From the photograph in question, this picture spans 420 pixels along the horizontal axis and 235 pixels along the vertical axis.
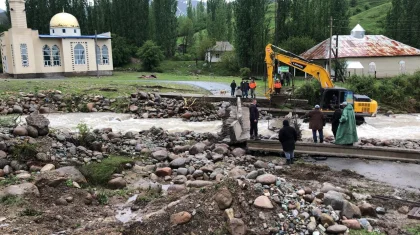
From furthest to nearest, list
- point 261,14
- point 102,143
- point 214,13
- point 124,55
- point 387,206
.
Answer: point 214,13
point 124,55
point 261,14
point 102,143
point 387,206

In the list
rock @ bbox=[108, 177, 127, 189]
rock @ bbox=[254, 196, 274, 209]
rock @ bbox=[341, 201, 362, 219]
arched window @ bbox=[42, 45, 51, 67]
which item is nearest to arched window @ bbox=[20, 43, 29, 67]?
arched window @ bbox=[42, 45, 51, 67]

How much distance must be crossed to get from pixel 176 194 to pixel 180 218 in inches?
74.0

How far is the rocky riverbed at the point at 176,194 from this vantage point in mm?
7043

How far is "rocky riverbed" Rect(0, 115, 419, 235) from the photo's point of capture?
7043mm

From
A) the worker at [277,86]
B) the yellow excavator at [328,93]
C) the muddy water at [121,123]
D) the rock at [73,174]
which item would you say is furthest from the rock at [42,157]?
the worker at [277,86]

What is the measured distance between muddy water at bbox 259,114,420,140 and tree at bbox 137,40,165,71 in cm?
3428

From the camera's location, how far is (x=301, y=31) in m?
52.7

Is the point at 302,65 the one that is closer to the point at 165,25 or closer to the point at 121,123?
the point at 121,123

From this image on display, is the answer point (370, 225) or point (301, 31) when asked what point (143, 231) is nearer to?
point (370, 225)

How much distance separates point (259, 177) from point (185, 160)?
385cm

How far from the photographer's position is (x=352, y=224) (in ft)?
→ 24.2

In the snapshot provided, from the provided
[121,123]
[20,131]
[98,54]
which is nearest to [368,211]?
[20,131]

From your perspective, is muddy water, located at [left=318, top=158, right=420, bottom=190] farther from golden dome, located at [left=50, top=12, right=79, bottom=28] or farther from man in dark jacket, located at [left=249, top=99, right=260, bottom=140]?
golden dome, located at [left=50, top=12, right=79, bottom=28]

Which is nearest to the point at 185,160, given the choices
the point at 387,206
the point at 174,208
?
the point at 174,208
